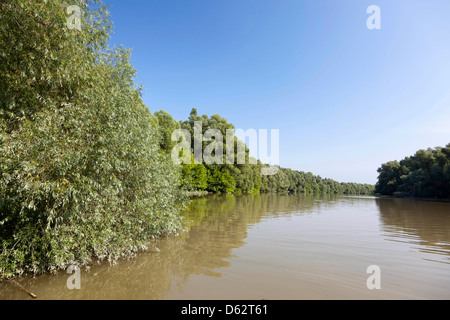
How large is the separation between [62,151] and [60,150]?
0.25ft

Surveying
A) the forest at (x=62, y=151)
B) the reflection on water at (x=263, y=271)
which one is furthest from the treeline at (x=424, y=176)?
the forest at (x=62, y=151)

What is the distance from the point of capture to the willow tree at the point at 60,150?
281 inches

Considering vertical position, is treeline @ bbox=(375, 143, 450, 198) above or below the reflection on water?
above

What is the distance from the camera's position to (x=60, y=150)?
726cm

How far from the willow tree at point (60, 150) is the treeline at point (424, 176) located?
77.6 meters

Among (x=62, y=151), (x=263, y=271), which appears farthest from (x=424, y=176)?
(x=62, y=151)

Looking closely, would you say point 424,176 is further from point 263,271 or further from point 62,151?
point 62,151

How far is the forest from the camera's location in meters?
7.15

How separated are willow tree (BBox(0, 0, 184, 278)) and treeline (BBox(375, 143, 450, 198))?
254 ft

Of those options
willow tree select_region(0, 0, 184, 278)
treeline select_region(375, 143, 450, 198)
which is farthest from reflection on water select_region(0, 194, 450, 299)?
treeline select_region(375, 143, 450, 198)

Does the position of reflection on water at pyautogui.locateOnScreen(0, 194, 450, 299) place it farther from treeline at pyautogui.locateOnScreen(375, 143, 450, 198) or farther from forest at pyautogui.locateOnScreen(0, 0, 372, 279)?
treeline at pyautogui.locateOnScreen(375, 143, 450, 198)
